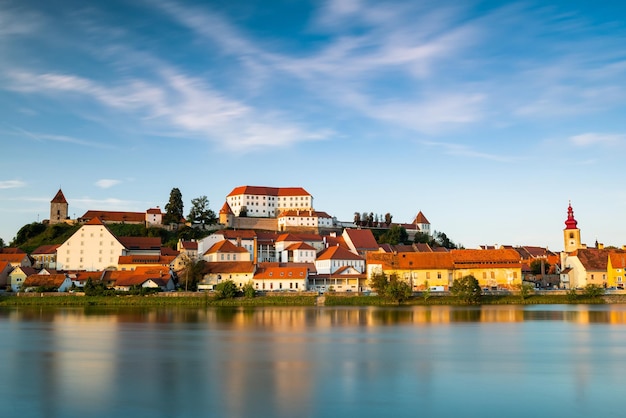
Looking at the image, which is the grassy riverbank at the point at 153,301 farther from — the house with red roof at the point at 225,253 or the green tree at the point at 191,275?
the house with red roof at the point at 225,253

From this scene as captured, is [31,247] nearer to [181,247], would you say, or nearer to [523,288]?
[181,247]

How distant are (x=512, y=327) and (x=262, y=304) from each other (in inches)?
903

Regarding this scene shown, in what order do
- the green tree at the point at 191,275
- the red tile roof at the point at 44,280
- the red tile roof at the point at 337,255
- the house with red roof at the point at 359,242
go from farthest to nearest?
1. the house with red roof at the point at 359,242
2. the red tile roof at the point at 337,255
3. the red tile roof at the point at 44,280
4. the green tree at the point at 191,275

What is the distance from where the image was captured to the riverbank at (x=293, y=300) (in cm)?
5078

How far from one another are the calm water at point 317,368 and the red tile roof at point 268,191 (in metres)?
59.2

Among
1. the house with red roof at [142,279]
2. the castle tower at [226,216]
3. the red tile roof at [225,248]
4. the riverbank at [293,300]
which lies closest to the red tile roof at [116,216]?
the castle tower at [226,216]

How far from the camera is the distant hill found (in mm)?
80375

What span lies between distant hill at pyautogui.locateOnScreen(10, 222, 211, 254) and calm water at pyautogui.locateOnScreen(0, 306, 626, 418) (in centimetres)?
4340

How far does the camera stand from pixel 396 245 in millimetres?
80438

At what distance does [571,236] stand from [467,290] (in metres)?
28.9

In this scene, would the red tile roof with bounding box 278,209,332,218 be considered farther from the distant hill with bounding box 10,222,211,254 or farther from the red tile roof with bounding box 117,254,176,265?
the red tile roof with bounding box 117,254,176,265

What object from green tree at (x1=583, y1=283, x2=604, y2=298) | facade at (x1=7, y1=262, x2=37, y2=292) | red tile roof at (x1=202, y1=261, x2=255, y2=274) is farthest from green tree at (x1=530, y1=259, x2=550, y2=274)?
facade at (x1=7, y1=262, x2=37, y2=292)

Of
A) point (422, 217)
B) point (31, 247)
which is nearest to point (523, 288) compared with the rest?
point (422, 217)

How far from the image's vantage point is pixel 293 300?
172ft
